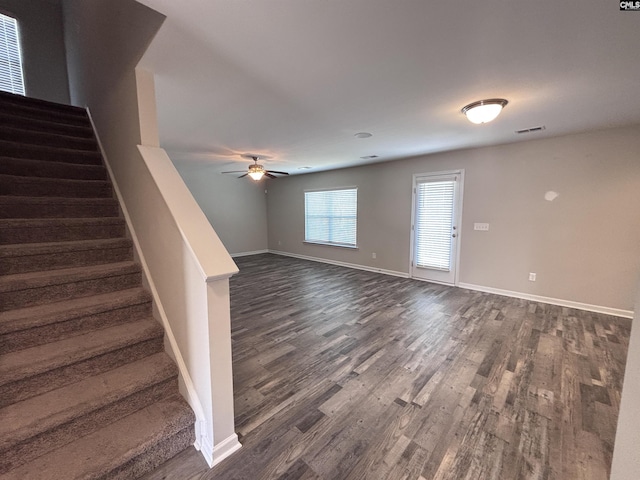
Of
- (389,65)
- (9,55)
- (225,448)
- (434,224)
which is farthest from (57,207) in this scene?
(434,224)

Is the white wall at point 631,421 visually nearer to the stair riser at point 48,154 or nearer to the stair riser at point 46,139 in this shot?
the stair riser at point 48,154

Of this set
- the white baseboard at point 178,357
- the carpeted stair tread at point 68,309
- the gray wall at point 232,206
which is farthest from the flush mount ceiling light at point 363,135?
the gray wall at point 232,206

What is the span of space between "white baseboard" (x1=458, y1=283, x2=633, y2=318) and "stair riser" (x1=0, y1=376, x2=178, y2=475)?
4534 millimetres

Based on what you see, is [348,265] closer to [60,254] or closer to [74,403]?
[60,254]

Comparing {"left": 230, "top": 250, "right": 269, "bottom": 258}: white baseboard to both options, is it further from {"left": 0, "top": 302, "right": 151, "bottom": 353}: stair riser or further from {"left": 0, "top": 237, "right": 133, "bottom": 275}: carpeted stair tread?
{"left": 0, "top": 302, "right": 151, "bottom": 353}: stair riser

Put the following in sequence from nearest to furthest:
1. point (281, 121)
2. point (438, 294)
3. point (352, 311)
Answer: point (281, 121) < point (352, 311) < point (438, 294)

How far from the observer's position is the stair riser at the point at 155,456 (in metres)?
1.25

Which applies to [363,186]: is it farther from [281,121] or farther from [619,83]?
[619,83]

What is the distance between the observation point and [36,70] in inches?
174

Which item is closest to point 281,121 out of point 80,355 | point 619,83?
point 80,355

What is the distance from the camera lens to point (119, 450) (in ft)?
4.13

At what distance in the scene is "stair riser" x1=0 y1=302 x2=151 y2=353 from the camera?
1454 mm

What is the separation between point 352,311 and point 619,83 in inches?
129

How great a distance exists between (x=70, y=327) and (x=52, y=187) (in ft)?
4.83
